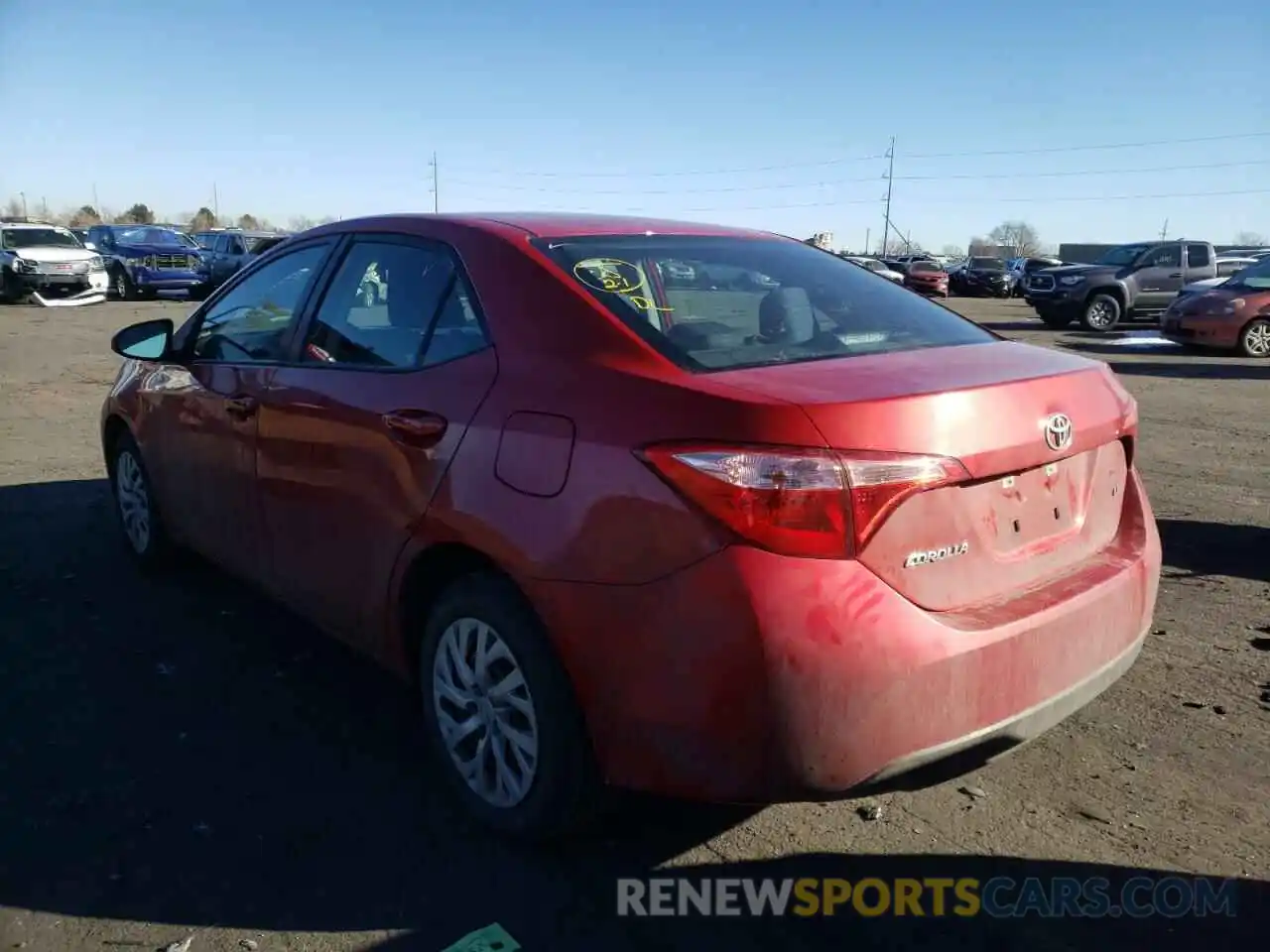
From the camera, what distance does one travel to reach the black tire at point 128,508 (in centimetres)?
493

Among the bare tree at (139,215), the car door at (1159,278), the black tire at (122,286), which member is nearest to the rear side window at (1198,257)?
the car door at (1159,278)

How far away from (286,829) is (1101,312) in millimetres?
22348

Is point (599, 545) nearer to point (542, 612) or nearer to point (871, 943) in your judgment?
point (542, 612)

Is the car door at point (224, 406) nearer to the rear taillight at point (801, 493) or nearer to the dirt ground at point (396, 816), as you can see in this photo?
the dirt ground at point (396, 816)

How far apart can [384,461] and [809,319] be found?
132 centimetres

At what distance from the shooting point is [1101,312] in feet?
72.6

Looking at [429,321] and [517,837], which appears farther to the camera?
[429,321]

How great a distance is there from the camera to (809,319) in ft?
10.1

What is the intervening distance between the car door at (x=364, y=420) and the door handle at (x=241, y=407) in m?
0.08

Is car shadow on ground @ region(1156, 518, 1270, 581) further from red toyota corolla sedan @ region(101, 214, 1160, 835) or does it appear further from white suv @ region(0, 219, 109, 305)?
white suv @ region(0, 219, 109, 305)

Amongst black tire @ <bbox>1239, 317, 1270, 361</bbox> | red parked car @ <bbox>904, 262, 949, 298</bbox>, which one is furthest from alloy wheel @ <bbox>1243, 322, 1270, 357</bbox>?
red parked car @ <bbox>904, 262, 949, 298</bbox>

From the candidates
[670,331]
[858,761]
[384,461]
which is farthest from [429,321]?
[858,761]

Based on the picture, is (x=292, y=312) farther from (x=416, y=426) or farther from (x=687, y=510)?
(x=687, y=510)

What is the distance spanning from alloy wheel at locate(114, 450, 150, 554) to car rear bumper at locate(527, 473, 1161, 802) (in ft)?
10.4
